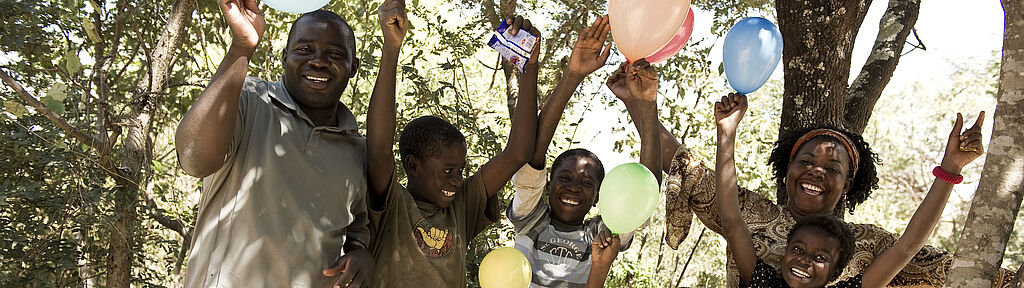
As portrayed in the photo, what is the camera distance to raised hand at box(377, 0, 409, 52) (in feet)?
7.95

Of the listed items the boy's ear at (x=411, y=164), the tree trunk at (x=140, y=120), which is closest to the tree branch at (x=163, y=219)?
the tree trunk at (x=140, y=120)

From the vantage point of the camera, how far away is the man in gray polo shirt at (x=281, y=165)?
210 cm

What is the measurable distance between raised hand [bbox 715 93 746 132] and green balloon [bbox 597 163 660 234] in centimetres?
29

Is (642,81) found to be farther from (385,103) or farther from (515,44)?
(385,103)

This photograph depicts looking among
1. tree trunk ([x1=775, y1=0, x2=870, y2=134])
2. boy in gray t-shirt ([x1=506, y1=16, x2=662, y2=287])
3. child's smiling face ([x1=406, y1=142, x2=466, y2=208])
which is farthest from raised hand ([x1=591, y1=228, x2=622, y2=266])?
tree trunk ([x1=775, y1=0, x2=870, y2=134])

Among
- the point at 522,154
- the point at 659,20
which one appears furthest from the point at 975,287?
the point at 522,154

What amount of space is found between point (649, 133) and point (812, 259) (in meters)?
0.67

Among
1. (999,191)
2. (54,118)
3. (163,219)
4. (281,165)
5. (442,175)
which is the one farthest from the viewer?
(163,219)

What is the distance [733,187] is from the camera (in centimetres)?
278

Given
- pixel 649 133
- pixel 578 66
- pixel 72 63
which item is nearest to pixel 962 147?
pixel 649 133

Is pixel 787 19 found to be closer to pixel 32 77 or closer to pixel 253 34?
pixel 253 34

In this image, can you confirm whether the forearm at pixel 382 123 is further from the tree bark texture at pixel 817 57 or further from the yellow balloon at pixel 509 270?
the tree bark texture at pixel 817 57

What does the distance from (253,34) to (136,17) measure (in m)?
3.21

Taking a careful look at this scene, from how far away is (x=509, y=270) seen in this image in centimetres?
279
